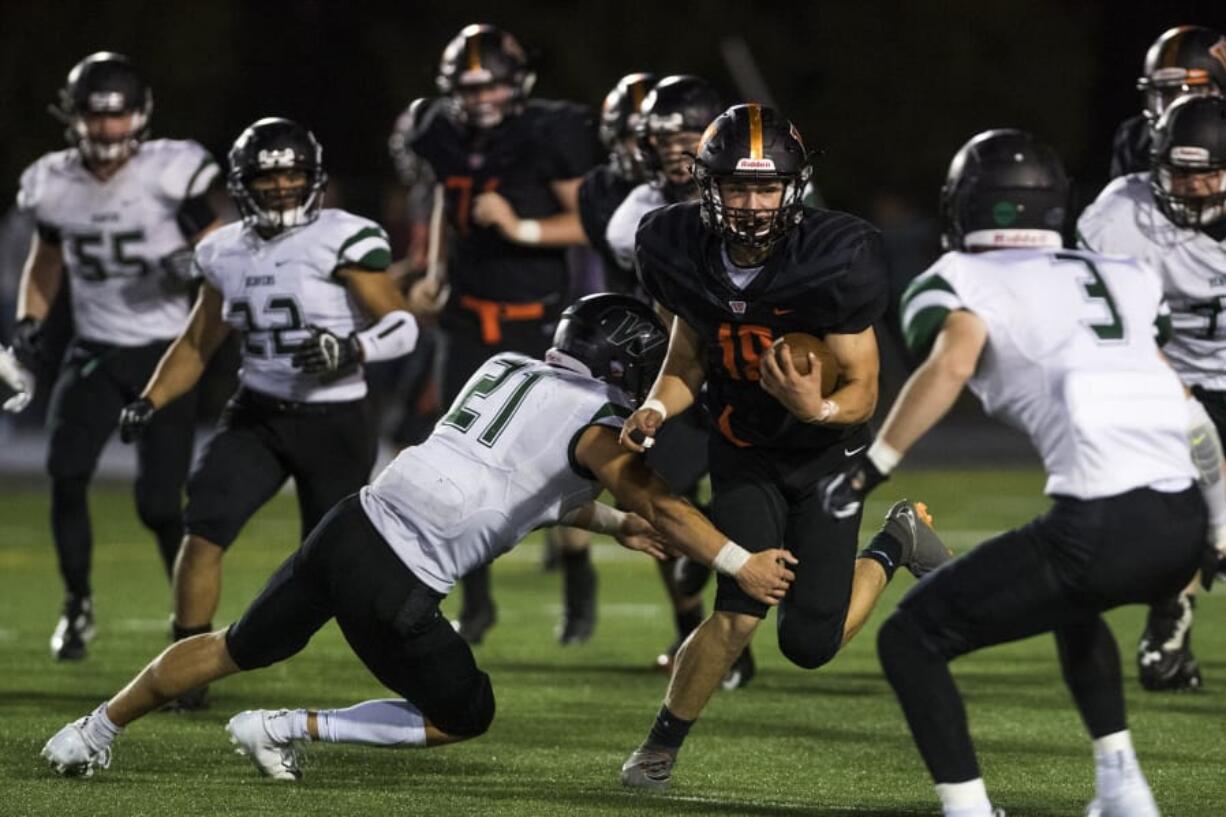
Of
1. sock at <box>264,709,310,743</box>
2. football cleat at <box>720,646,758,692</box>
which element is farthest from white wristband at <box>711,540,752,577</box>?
football cleat at <box>720,646,758,692</box>

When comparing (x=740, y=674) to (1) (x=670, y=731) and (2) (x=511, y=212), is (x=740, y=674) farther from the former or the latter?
(2) (x=511, y=212)

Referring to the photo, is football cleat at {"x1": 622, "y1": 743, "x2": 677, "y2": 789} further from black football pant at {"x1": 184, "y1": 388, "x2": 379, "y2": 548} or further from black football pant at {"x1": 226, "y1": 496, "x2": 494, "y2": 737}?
black football pant at {"x1": 184, "y1": 388, "x2": 379, "y2": 548}

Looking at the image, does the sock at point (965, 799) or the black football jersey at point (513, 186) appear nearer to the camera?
the sock at point (965, 799)

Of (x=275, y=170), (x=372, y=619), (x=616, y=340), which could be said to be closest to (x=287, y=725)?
(x=372, y=619)

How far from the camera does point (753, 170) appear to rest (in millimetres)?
5008

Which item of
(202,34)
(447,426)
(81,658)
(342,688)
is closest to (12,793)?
(447,426)

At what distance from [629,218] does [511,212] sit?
990mm

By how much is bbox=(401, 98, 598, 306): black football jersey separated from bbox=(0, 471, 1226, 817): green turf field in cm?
120

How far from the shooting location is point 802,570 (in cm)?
529

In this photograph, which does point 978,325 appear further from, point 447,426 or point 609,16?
point 609,16

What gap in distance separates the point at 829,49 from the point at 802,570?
15005 millimetres

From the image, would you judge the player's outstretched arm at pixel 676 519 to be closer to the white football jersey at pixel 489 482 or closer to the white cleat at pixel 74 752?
the white football jersey at pixel 489 482

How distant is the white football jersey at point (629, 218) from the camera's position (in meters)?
6.79

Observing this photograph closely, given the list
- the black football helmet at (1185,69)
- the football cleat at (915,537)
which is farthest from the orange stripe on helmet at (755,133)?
the black football helmet at (1185,69)
